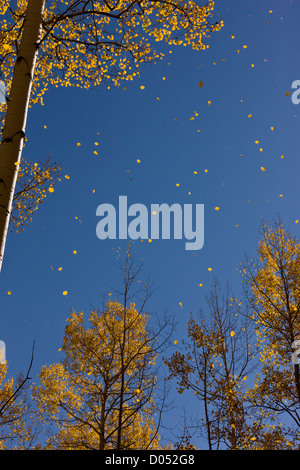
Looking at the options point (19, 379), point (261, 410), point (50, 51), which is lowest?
point (261, 410)

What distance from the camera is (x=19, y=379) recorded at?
1210 centimetres

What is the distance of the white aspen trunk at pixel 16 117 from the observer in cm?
248

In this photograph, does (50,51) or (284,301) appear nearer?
(50,51)

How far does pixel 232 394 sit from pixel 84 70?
7.75 meters

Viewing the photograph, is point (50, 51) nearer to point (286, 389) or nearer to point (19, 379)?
point (286, 389)

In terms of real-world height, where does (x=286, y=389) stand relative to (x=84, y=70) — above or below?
below

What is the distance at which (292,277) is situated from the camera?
967 cm

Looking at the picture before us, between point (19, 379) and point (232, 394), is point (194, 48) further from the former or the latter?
point (19, 379)

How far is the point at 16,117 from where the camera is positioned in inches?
109

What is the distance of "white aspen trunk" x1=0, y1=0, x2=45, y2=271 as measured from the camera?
8.13ft
